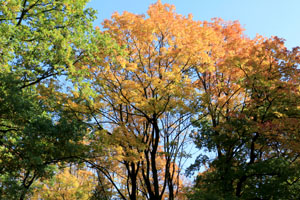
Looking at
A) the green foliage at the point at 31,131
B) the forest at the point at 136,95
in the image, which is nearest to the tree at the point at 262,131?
the forest at the point at 136,95

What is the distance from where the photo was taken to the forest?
7.85 metres

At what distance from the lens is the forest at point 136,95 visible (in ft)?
25.7

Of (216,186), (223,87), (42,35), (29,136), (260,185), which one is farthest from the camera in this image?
(223,87)

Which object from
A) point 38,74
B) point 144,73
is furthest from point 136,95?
point 38,74

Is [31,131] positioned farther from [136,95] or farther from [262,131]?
[262,131]

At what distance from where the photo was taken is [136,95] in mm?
10359

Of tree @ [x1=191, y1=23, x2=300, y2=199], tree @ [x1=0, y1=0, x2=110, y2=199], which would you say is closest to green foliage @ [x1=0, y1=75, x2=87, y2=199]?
tree @ [x1=0, y1=0, x2=110, y2=199]

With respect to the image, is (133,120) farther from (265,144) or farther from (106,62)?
(265,144)

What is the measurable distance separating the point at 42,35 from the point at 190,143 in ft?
32.0

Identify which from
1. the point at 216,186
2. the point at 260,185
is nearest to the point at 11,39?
the point at 216,186

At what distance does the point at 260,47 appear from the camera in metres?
10.2

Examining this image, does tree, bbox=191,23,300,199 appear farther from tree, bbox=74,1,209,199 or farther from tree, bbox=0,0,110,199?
tree, bbox=0,0,110,199

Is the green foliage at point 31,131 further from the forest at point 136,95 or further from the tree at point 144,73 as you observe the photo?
the tree at point 144,73

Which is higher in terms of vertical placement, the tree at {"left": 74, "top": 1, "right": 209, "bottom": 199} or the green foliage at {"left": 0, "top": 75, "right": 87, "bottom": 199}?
the tree at {"left": 74, "top": 1, "right": 209, "bottom": 199}
